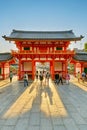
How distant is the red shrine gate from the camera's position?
3067 centimetres

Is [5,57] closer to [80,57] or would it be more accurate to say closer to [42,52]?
[42,52]

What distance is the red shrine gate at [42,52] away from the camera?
30.7 meters

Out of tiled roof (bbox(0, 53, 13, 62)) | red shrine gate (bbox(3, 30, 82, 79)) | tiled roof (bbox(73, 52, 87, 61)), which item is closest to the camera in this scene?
red shrine gate (bbox(3, 30, 82, 79))

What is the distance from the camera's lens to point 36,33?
3862 cm

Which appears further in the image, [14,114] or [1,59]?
[1,59]

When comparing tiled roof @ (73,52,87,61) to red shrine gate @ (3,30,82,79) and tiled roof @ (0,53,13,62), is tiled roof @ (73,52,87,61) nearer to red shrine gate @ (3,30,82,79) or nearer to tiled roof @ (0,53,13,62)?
red shrine gate @ (3,30,82,79)

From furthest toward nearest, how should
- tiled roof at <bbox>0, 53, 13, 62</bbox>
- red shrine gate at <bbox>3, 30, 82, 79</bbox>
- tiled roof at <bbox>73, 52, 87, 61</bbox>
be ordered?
tiled roof at <bbox>0, 53, 13, 62</bbox>, tiled roof at <bbox>73, 52, 87, 61</bbox>, red shrine gate at <bbox>3, 30, 82, 79</bbox>

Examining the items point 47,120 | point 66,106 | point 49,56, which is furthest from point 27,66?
point 47,120

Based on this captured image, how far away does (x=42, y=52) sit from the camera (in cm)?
3089

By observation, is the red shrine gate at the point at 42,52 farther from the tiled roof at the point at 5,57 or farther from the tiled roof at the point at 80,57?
the tiled roof at the point at 5,57

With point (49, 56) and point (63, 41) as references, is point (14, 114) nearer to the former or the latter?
point (49, 56)

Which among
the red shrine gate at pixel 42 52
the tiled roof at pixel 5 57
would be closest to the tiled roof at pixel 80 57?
the red shrine gate at pixel 42 52

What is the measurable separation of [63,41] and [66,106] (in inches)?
848

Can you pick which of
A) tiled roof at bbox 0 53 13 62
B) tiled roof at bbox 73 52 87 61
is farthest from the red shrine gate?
tiled roof at bbox 0 53 13 62
